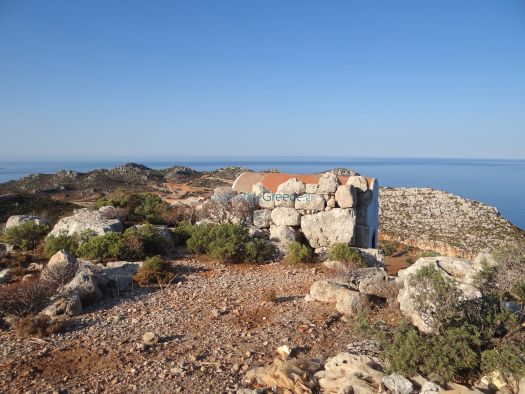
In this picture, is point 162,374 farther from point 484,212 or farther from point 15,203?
point 484,212

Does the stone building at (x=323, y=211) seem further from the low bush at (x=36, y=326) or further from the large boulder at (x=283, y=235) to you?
the low bush at (x=36, y=326)

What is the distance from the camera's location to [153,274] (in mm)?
9430

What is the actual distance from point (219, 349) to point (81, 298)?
3565mm

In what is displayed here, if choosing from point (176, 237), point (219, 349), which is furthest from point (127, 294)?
point (176, 237)

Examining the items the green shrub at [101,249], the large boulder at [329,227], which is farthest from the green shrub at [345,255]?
the green shrub at [101,249]

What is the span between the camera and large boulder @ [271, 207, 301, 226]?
13703mm

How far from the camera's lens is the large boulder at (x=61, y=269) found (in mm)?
8398

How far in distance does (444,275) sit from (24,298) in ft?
25.8

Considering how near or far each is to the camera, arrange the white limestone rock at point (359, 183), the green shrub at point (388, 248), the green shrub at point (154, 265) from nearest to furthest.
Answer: the green shrub at point (154, 265) → the white limestone rock at point (359, 183) → the green shrub at point (388, 248)

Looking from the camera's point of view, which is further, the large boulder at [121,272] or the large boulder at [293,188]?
the large boulder at [293,188]

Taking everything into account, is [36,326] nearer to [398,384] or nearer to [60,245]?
[60,245]

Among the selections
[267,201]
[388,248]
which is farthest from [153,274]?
[388,248]

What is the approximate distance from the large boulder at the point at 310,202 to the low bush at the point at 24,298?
8707mm

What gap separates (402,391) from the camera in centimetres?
445
